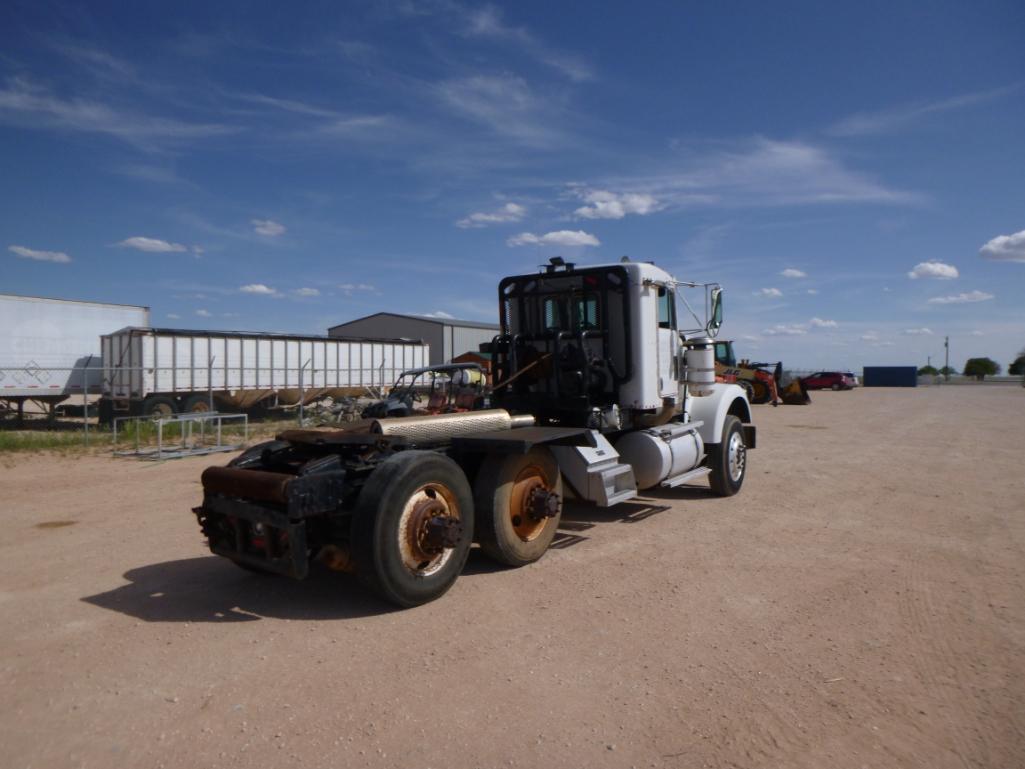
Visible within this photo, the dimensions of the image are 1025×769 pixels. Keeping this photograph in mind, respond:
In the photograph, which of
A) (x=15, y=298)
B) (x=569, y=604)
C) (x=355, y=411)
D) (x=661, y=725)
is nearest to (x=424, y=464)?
(x=569, y=604)

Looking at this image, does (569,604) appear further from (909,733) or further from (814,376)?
(814,376)

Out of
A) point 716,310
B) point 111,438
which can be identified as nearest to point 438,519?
point 716,310

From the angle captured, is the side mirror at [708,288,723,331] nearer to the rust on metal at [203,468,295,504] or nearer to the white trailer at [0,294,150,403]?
the rust on metal at [203,468,295,504]

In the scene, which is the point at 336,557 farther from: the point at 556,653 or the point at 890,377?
the point at 890,377

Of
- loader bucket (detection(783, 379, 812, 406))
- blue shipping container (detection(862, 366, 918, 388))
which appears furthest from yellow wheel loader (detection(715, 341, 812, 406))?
blue shipping container (detection(862, 366, 918, 388))

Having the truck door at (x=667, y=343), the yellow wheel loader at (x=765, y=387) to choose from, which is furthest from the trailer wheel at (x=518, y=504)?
the yellow wheel loader at (x=765, y=387)

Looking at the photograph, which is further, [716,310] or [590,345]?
[716,310]

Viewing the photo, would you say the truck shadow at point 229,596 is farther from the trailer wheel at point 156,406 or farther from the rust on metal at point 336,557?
the trailer wheel at point 156,406

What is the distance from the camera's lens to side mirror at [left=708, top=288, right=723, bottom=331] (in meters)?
8.84

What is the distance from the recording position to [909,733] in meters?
3.45

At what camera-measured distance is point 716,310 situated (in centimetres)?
887

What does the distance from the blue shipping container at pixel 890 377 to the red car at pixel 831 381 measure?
12590 mm

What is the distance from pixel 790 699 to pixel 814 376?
49.5m

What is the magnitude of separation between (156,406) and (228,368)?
271 centimetres
